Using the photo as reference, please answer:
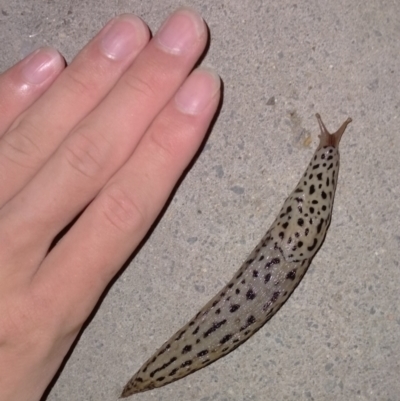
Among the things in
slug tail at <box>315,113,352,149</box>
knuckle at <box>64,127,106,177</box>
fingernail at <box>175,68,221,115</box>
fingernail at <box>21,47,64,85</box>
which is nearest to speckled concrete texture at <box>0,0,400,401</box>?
slug tail at <box>315,113,352,149</box>

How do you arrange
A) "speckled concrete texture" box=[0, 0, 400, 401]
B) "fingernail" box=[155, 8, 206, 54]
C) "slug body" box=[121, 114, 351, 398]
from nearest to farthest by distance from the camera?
"fingernail" box=[155, 8, 206, 54], "slug body" box=[121, 114, 351, 398], "speckled concrete texture" box=[0, 0, 400, 401]

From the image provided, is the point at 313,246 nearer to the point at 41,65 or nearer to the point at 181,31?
the point at 181,31

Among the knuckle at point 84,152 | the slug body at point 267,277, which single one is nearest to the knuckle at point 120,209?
the knuckle at point 84,152

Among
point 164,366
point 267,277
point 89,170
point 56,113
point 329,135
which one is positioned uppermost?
point 56,113

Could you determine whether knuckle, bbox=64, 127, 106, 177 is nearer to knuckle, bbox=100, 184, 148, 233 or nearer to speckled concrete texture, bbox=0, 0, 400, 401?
knuckle, bbox=100, 184, 148, 233

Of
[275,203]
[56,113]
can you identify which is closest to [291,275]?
[275,203]

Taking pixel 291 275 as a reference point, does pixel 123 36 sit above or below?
above
